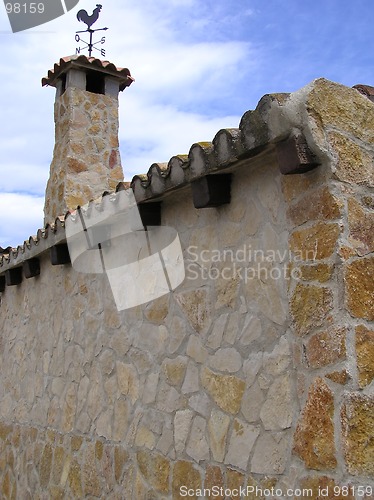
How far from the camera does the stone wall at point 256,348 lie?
269cm

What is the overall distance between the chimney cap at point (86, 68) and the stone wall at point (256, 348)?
4489mm

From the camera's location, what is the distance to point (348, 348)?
263 cm

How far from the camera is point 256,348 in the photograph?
319cm

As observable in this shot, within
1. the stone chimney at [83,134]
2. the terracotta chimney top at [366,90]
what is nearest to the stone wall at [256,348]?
the terracotta chimney top at [366,90]

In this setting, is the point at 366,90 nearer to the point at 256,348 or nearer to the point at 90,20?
the point at 256,348

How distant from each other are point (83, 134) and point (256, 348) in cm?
589

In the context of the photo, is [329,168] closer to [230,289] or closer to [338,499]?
[230,289]

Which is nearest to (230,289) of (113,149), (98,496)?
(98,496)

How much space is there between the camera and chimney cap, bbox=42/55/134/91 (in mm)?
8477

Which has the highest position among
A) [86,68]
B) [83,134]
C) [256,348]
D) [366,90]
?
[86,68]

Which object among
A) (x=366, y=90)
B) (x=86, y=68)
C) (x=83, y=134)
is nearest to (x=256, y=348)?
(x=366, y=90)

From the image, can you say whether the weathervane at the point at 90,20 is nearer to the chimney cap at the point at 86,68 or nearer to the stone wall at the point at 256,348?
the chimney cap at the point at 86,68

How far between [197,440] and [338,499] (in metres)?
1.16

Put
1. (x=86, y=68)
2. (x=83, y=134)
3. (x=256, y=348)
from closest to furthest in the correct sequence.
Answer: (x=256, y=348), (x=83, y=134), (x=86, y=68)
